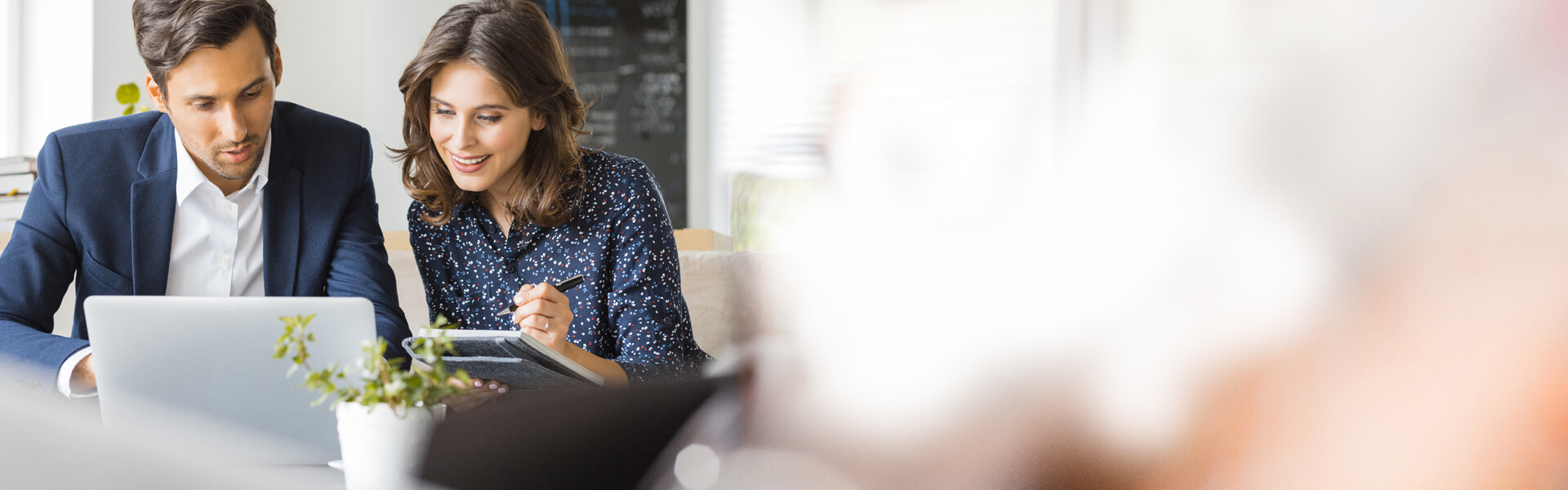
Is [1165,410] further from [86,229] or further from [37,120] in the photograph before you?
[37,120]

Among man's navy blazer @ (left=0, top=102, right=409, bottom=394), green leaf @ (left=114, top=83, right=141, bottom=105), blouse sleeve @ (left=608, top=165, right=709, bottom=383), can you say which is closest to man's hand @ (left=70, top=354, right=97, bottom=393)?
man's navy blazer @ (left=0, top=102, right=409, bottom=394)

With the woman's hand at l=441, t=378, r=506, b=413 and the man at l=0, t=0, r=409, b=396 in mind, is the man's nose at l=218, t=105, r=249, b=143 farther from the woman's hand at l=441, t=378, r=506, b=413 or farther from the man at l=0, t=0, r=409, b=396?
the woman's hand at l=441, t=378, r=506, b=413

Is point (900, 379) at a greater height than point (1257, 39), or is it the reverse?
point (1257, 39)

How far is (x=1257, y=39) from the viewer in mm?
357

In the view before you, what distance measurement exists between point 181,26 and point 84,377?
0.36 m

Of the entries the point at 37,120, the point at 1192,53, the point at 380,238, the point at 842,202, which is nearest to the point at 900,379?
the point at 842,202

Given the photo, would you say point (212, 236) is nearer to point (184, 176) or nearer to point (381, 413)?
point (184, 176)

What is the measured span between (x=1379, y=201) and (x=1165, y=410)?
0.13 meters

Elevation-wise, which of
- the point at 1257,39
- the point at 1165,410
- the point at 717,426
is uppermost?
the point at 1257,39

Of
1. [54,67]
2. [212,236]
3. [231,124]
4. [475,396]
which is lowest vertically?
[475,396]

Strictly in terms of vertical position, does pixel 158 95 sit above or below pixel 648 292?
above

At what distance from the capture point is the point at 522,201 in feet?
3.79

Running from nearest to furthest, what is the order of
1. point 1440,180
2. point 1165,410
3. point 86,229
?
point 1440,180, point 1165,410, point 86,229

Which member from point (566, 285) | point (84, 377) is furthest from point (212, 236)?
point (566, 285)
